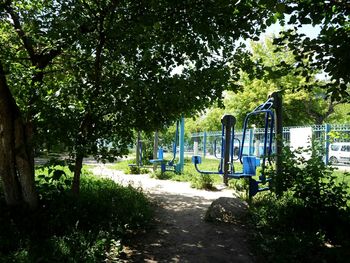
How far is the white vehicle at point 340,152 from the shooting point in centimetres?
1837

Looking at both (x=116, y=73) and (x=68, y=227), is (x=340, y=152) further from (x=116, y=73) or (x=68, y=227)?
(x=68, y=227)

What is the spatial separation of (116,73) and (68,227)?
7.76 ft

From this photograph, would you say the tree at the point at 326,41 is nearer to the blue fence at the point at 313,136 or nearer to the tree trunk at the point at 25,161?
the blue fence at the point at 313,136

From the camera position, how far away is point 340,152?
18.8 metres

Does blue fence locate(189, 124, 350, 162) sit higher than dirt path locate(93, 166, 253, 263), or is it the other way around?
blue fence locate(189, 124, 350, 162)

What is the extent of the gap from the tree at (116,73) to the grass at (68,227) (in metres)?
0.42

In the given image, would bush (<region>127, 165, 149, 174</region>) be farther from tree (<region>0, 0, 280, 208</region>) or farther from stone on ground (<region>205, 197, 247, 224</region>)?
tree (<region>0, 0, 280, 208</region>)

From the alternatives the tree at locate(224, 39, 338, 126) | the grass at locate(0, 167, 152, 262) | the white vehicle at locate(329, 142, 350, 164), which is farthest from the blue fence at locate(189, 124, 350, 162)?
the grass at locate(0, 167, 152, 262)

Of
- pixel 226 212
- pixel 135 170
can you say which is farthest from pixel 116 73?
pixel 135 170

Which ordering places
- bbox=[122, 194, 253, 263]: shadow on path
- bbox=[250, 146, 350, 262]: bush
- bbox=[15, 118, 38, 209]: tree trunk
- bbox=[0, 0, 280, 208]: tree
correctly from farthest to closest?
bbox=[15, 118, 38, 209]: tree trunk < bbox=[0, 0, 280, 208]: tree < bbox=[122, 194, 253, 263]: shadow on path < bbox=[250, 146, 350, 262]: bush

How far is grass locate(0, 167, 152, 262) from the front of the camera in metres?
3.90

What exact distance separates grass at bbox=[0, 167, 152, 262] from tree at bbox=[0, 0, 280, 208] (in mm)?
417

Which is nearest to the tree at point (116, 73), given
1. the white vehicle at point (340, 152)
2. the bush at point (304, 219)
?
the bush at point (304, 219)

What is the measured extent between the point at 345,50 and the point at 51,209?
4528mm
